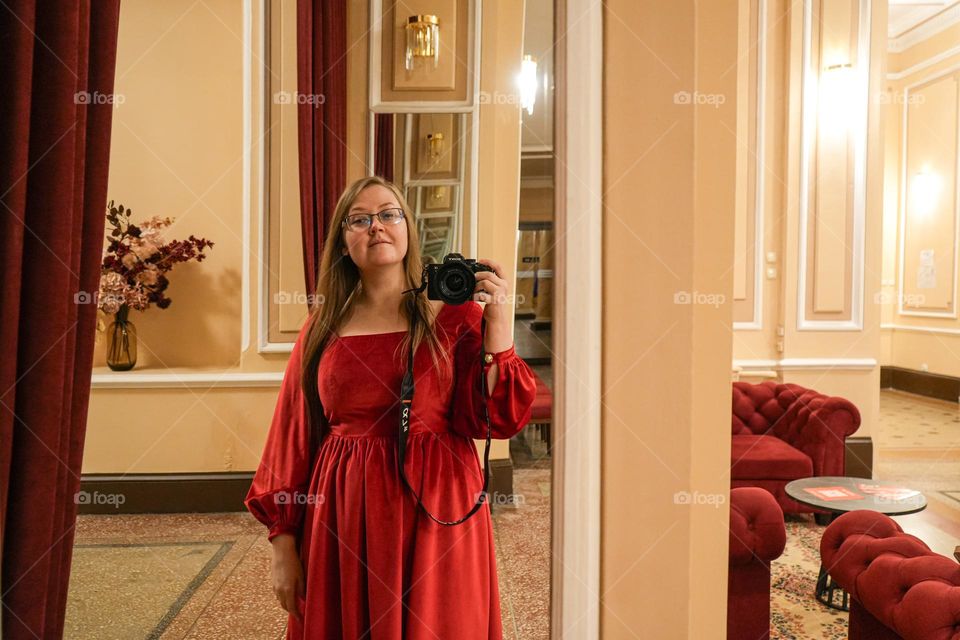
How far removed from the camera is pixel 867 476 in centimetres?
323

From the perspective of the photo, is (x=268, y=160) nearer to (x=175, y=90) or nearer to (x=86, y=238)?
(x=175, y=90)

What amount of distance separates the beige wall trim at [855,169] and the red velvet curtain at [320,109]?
8.77 ft

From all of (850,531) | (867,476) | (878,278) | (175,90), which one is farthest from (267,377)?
(878,278)

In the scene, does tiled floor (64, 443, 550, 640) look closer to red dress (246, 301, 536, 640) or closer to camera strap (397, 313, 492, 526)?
red dress (246, 301, 536, 640)

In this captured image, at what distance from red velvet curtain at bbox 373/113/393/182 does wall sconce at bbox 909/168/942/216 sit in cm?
545

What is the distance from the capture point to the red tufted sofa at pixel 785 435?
2717mm

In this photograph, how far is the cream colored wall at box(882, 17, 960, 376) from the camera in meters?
5.15

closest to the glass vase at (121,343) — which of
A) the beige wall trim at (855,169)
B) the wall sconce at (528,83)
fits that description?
the wall sconce at (528,83)

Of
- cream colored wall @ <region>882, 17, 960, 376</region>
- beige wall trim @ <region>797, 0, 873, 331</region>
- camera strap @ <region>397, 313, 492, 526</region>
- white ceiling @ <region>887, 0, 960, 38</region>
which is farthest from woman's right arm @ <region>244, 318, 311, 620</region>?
cream colored wall @ <region>882, 17, 960, 376</region>

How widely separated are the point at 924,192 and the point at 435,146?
18.1 feet

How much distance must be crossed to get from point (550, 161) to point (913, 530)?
272cm
